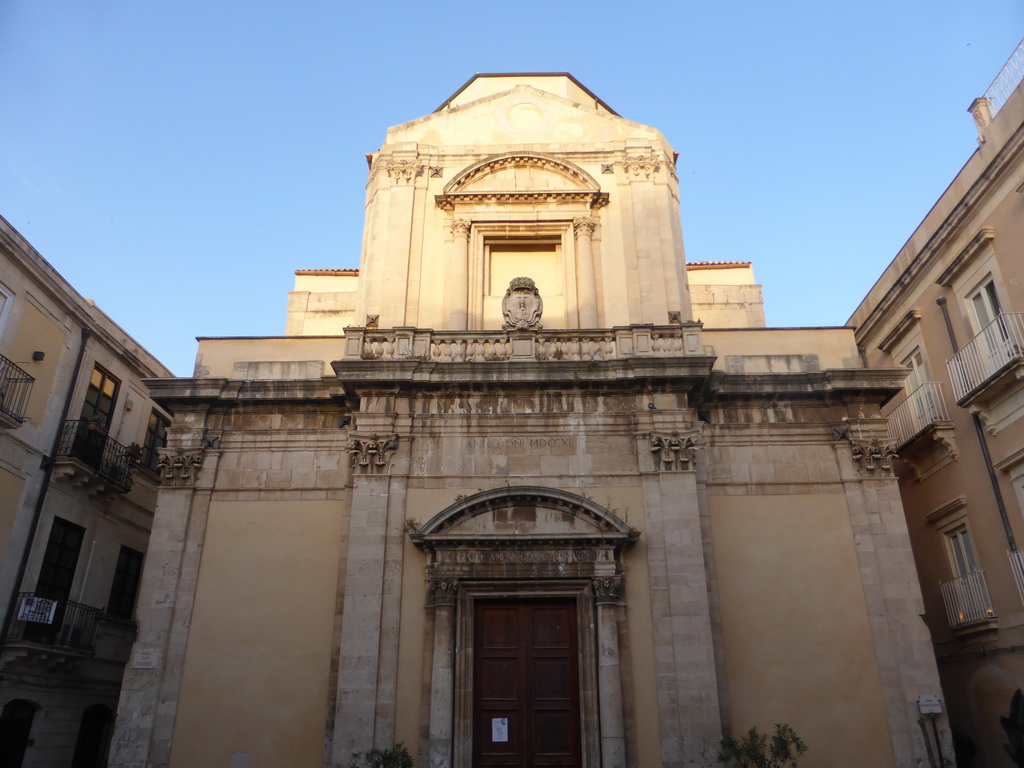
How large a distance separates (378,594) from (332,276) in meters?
11.9

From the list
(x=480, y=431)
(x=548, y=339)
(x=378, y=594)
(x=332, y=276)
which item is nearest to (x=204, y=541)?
(x=378, y=594)

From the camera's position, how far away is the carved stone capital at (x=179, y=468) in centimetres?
1348


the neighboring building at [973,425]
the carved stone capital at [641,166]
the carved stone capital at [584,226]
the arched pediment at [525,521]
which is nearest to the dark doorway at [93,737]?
the arched pediment at [525,521]

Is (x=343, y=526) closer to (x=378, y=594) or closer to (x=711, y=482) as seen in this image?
(x=378, y=594)

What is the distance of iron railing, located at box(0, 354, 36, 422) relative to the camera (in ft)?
46.9

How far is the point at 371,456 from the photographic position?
1309cm

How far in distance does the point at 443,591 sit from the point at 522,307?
5.23m

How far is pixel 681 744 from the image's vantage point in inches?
444

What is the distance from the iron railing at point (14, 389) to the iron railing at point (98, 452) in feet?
4.16

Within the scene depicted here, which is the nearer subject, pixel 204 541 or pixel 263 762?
pixel 263 762

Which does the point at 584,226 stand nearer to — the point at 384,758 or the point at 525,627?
the point at 525,627

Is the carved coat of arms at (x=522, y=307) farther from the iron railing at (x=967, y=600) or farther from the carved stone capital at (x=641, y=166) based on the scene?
the iron railing at (x=967, y=600)

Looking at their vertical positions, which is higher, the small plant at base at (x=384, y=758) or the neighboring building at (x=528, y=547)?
the neighboring building at (x=528, y=547)

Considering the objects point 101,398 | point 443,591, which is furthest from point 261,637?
point 101,398
